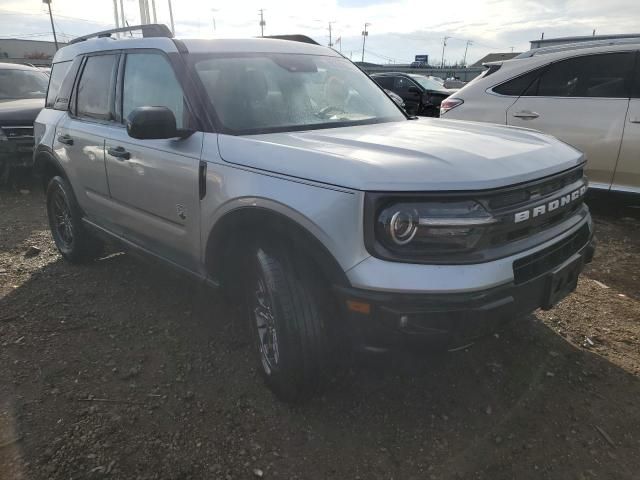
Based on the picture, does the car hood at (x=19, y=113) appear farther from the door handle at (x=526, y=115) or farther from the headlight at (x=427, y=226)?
the headlight at (x=427, y=226)

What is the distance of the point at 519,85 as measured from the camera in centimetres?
559

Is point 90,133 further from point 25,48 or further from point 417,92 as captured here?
point 25,48

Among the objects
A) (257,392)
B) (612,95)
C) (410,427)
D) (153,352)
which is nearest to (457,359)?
(410,427)

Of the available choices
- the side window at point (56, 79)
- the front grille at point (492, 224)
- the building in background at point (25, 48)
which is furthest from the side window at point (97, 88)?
the building in background at point (25, 48)

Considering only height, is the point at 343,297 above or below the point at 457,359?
above

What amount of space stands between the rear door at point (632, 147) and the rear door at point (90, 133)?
456 centimetres

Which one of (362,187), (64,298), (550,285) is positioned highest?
(362,187)

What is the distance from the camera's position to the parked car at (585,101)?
4.91 m

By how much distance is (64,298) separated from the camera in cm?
392

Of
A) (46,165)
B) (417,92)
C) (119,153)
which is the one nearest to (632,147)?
(119,153)

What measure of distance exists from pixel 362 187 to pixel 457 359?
4.80 feet

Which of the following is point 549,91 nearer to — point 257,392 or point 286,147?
point 286,147

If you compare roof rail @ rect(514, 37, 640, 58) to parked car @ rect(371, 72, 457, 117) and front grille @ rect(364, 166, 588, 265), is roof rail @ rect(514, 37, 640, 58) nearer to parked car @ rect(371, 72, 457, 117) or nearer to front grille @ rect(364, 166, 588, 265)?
front grille @ rect(364, 166, 588, 265)

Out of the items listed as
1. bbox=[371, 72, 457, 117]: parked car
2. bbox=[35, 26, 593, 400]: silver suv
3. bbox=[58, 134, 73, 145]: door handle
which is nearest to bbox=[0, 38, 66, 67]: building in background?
bbox=[371, 72, 457, 117]: parked car
